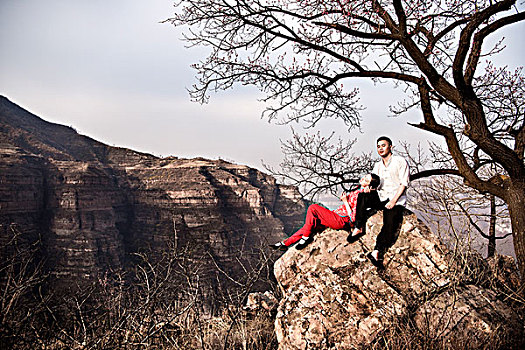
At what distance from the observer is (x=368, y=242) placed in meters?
3.41

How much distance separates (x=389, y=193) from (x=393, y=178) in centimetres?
17

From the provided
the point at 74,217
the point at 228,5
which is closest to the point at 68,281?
the point at 74,217

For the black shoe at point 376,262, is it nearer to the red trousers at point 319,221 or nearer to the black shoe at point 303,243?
the red trousers at point 319,221

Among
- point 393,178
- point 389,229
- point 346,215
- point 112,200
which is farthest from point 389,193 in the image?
point 112,200

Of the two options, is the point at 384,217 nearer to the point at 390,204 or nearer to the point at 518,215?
the point at 390,204

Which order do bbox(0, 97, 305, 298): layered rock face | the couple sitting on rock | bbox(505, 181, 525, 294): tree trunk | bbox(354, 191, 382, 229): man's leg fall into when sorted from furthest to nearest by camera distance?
bbox(0, 97, 305, 298): layered rock face
bbox(505, 181, 525, 294): tree trunk
bbox(354, 191, 382, 229): man's leg
the couple sitting on rock

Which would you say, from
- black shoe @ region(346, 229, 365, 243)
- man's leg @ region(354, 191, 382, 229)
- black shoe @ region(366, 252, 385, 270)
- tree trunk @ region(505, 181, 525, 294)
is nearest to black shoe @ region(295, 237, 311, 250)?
black shoe @ region(346, 229, 365, 243)

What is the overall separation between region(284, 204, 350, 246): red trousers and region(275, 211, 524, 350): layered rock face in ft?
0.64

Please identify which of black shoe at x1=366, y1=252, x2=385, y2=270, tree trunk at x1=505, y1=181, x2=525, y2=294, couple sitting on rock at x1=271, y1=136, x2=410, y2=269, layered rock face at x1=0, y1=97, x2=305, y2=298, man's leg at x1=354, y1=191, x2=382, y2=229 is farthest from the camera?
layered rock face at x1=0, y1=97, x2=305, y2=298

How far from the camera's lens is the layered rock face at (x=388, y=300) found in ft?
8.93

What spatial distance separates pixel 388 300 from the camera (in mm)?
2963

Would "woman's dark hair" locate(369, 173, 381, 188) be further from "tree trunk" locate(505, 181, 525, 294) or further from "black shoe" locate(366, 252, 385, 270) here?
"tree trunk" locate(505, 181, 525, 294)

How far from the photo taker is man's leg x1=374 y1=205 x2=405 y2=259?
127 inches

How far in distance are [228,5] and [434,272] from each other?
4.70m
